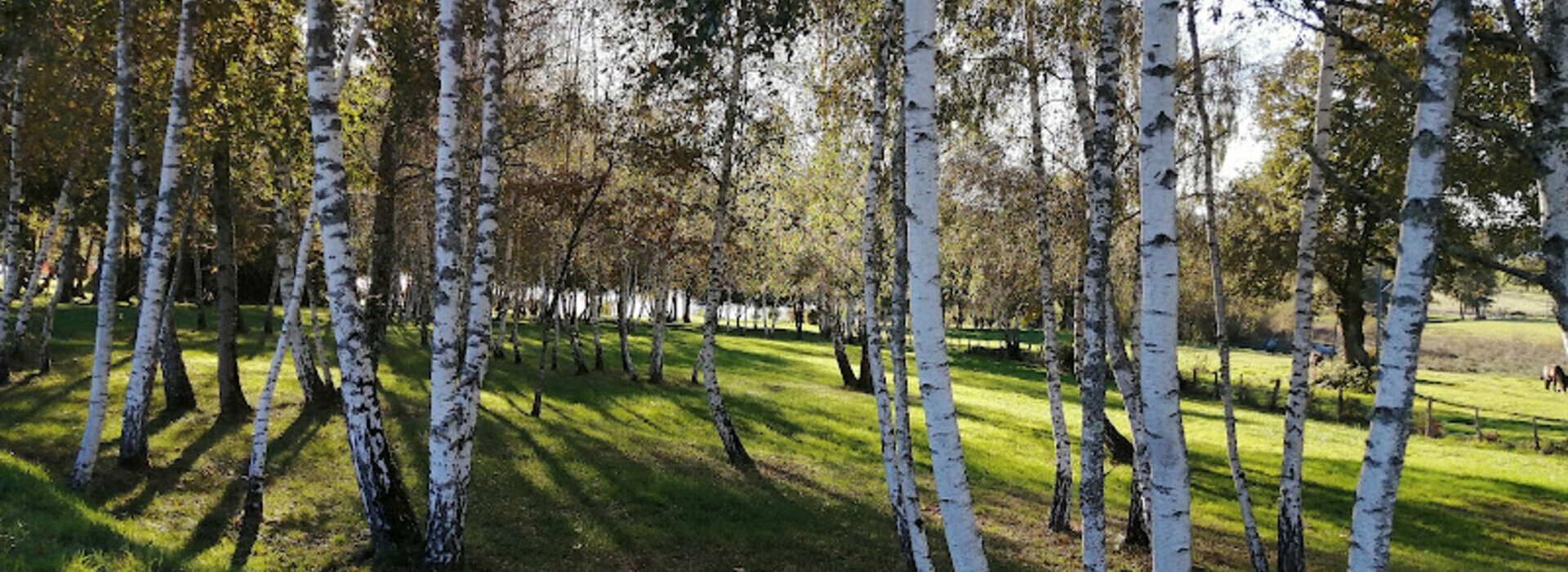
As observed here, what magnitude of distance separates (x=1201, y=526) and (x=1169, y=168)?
12.2 meters

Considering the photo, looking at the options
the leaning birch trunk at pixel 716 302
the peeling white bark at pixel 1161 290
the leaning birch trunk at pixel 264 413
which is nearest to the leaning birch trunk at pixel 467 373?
the leaning birch trunk at pixel 264 413

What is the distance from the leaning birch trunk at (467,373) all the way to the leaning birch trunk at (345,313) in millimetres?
871

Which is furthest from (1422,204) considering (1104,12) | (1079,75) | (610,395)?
(610,395)

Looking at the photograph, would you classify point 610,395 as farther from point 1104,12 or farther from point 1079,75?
point 1104,12

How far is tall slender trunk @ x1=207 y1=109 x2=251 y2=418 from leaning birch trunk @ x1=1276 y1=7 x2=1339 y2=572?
1592cm

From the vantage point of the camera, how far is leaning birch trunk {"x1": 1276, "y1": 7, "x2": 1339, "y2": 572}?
9141 millimetres

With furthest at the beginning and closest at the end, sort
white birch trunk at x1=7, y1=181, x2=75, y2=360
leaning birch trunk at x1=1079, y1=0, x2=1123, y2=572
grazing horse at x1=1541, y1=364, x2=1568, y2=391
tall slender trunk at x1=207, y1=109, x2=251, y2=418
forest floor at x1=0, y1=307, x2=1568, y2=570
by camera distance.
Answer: grazing horse at x1=1541, y1=364, x2=1568, y2=391, white birch trunk at x1=7, y1=181, x2=75, y2=360, tall slender trunk at x1=207, y1=109, x2=251, y2=418, forest floor at x1=0, y1=307, x2=1568, y2=570, leaning birch trunk at x1=1079, y1=0, x2=1123, y2=572

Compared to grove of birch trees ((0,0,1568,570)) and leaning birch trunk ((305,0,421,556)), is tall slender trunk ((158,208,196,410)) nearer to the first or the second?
grove of birch trees ((0,0,1568,570))

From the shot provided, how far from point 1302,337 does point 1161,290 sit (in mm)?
6642

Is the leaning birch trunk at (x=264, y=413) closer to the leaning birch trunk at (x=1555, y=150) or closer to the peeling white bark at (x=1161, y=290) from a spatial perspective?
the peeling white bark at (x=1161, y=290)

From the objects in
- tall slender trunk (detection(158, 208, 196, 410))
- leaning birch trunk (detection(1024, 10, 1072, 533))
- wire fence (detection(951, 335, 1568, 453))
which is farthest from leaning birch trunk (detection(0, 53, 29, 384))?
wire fence (detection(951, 335, 1568, 453))

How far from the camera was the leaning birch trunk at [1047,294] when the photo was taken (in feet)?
35.9

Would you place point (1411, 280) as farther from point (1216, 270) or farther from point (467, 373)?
point (467, 373)

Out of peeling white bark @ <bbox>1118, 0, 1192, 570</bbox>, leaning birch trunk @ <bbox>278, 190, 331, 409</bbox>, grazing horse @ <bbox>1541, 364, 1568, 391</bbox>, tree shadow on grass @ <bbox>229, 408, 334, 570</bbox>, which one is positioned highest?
peeling white bark @ <bbox>1118, 0, 1192, 570</bbox>
